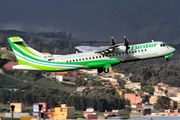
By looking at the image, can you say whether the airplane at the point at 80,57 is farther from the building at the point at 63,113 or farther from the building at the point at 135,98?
the building at the point at 135,98

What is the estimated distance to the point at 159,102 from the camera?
164875 millimetres

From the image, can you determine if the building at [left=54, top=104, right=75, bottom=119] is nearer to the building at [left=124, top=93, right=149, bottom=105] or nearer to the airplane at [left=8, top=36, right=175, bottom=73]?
the airplane at [left=8, top=36, right=175, bottom=73]

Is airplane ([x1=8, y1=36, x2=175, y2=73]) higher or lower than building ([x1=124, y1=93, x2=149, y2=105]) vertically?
lower

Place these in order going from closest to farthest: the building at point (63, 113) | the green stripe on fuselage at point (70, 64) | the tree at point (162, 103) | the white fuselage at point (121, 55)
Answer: the white fuselage at point (121, 55), the green stripe on fuselage at point (70, 64), the building at point (63, 113), the tree at point (162, 103)

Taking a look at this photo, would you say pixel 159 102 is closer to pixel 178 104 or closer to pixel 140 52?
pixel 178 104

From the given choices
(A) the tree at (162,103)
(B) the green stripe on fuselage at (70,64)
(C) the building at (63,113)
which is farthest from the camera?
(A) the tree at (162,103)

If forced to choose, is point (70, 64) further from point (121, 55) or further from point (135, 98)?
point (135, 98)

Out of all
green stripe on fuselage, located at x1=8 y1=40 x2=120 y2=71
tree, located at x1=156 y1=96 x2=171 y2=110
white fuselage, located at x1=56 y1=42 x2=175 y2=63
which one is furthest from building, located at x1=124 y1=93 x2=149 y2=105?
green stripe on fuselage, located at x1=8 y1=40 x2=120 y2=71

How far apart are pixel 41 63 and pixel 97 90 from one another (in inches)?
4925

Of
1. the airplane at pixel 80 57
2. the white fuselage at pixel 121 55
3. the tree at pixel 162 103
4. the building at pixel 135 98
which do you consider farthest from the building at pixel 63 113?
the building at pixel 135 98

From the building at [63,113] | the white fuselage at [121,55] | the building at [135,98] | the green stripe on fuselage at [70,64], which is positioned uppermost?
the building at [135,98]

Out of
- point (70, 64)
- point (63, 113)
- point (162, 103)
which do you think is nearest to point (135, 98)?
point (162, 103)

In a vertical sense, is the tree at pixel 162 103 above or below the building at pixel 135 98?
below

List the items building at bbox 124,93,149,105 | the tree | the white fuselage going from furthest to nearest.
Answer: building at bbox 124,93,149,105 → the tree → the white fuselage
